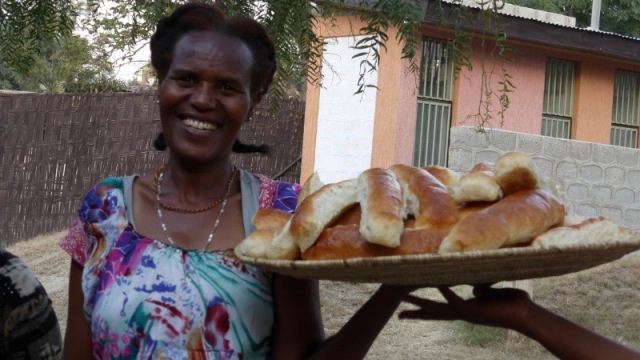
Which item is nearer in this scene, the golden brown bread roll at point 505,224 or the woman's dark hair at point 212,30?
the golden brown bread roll at point 505,224

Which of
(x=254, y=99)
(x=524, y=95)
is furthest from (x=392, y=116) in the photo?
(x=254, y=99)

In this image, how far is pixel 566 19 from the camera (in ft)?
42.5

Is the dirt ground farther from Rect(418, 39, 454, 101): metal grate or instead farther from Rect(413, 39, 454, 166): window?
Rect(418, 39, 454, 101): metal grate

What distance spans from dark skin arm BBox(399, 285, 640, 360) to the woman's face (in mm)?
710

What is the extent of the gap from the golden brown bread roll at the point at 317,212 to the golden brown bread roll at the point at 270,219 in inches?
4.9

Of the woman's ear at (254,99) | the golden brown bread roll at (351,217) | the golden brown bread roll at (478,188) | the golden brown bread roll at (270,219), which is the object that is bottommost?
the golden brown bread roll at (270,219)

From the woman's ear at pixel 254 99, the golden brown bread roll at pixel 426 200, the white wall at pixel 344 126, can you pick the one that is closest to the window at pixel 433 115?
the white wall at pixel 344 126

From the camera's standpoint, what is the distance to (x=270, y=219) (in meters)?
2.01

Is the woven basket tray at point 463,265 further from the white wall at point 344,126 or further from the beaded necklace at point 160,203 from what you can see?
the white wall at point 344,126

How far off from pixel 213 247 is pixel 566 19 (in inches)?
451

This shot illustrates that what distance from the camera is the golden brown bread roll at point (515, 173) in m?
1.76

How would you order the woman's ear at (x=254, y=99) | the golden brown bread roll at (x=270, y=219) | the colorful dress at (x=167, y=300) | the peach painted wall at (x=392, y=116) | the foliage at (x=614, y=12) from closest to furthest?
the golden brown bread roll at (x=270, y=219) < the colorful dress at (x=167, y=300) < the woman's ear at (x=254, y=99) < the peach painted wall at (x=392, y=116) < the foliage at (x=614, y=12)

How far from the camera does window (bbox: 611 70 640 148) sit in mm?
12594

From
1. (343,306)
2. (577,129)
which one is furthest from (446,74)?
(343,306)
